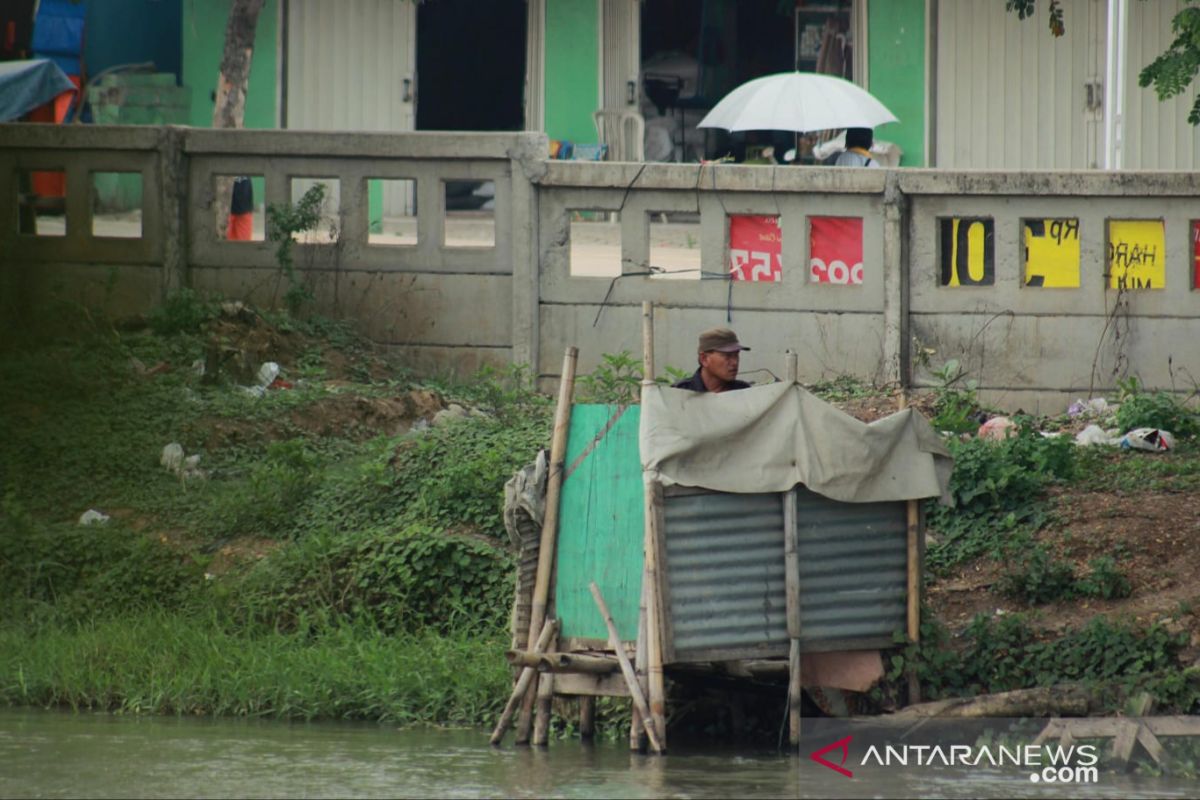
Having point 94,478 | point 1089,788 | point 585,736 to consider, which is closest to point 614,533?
point 585,736

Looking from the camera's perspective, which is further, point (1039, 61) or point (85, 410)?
point (1039, 61)

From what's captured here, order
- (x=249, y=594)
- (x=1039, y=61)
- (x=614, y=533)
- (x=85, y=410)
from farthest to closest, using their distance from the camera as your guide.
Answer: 1. (x=1039, y=61)
2. (x=85, y=410)
3. (x=249, y=594)
4. (x=614, y=533)

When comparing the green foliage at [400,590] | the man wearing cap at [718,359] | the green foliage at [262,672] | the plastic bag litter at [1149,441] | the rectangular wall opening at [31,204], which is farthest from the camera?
the rectangular wall opening at [31,204]

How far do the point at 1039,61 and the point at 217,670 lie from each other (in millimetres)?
12897

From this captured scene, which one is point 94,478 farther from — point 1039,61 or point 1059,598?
point 1039,61

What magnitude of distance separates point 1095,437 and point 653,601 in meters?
4.75

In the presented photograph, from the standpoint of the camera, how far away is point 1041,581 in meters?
9.56

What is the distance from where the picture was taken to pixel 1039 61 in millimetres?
19672

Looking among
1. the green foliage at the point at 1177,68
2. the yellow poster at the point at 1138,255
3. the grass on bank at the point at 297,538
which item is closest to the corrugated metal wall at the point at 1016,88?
the yellow poster at the point at 1138,255

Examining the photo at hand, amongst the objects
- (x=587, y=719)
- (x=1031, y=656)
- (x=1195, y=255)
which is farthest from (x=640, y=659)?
(x=1195, y=255)

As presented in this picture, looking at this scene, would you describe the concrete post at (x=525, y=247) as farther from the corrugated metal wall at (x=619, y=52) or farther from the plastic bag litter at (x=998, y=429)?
the corrugated metal wall at (x=619, y=52)

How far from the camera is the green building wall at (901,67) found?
20.0 metres

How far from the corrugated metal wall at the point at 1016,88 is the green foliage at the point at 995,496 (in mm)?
9369

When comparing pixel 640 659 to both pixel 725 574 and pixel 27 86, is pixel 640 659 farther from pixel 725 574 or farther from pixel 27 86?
pixel 27 86
